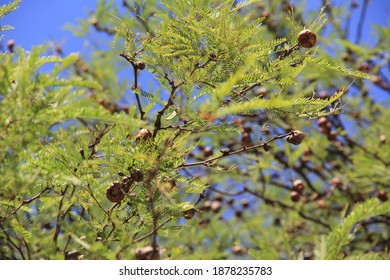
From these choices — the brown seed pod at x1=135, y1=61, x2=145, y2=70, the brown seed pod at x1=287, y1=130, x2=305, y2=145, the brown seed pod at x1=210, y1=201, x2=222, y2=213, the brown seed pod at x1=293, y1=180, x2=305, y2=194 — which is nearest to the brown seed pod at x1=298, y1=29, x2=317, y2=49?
the brown seed pod at x1=287, y1=130, x2=305, y2=145

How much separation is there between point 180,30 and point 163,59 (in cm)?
9

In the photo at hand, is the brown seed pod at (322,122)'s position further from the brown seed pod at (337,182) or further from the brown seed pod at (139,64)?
the brown seed pod at (139,64)

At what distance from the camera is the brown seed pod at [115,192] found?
4.50 feet

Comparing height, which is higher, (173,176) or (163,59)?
(163,59)

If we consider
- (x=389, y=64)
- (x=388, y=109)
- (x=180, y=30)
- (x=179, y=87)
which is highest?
(x=389, y=64)

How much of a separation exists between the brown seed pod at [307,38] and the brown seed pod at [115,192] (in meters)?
0.60

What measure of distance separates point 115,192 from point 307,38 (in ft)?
2.08

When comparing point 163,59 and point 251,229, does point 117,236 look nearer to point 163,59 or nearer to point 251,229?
point 163,59

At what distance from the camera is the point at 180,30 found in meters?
1.39

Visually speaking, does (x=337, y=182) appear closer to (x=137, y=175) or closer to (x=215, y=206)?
(x=215, y=206)

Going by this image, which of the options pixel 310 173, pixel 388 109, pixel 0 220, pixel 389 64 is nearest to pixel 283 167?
pixel 310 173

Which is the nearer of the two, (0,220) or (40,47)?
(40,47)

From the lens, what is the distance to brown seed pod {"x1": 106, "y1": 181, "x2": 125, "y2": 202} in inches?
54.0

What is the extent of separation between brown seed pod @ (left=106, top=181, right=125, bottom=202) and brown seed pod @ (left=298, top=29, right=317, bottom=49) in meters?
0.60
